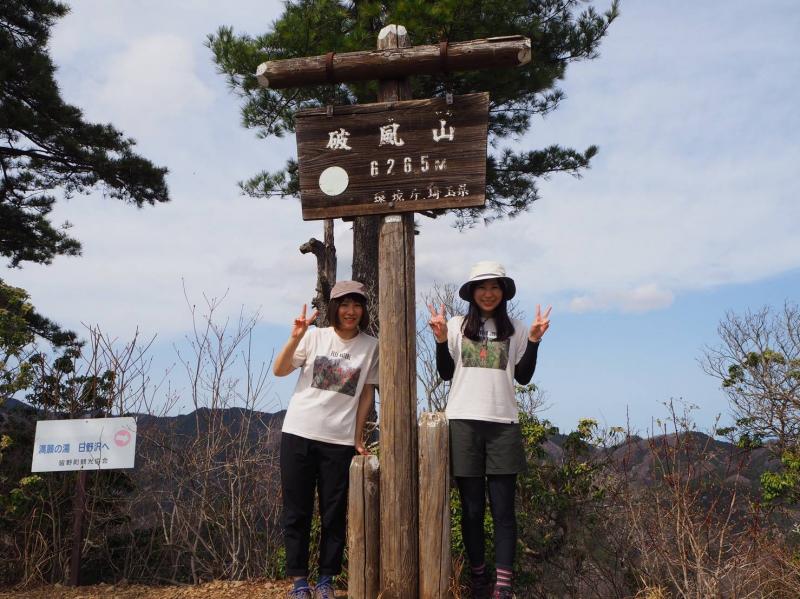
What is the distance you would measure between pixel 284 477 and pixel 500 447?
1192mm

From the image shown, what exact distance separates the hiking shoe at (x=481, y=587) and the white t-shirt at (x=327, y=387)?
41.1 inches

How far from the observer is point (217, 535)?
665 centimetres

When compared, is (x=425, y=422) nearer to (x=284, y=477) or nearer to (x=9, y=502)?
(x=284, y=477)

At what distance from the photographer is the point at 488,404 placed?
3.61m

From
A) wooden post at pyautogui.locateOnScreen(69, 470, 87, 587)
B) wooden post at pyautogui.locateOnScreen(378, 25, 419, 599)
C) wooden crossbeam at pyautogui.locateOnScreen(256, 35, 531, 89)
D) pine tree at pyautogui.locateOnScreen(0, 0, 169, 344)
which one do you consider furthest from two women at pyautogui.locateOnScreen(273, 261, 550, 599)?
pine tree at pyautogui.locateOnScreen(0, 0, 169, 344)

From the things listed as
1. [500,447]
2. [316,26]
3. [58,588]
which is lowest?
[58,588]

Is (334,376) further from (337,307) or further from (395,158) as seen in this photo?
(395,158)

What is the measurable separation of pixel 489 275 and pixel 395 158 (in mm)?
918

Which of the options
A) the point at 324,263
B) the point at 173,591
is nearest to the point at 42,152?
the point at 324,263

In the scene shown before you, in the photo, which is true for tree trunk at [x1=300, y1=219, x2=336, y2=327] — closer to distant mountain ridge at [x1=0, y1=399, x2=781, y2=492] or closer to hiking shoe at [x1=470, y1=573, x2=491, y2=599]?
distant mountain ridge at [x1=0, y1=399, x2=781, y2=492]

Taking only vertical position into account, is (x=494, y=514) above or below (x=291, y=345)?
below

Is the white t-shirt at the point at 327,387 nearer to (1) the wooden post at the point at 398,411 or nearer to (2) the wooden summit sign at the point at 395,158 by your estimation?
(1) the wooden post at the point at 398,411

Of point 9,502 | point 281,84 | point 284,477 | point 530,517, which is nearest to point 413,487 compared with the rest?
point 284,477

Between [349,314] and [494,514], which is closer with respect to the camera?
[494,514]
